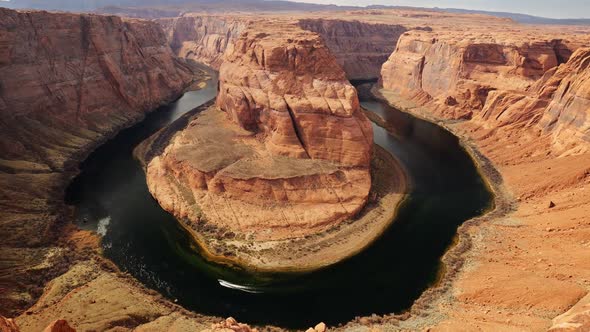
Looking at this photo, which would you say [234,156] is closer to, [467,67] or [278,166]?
[278,166]

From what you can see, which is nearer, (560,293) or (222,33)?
(560,293)

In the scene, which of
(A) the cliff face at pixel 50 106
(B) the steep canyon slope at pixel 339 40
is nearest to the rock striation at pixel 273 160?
(A) the cliff face at pixel 50 106

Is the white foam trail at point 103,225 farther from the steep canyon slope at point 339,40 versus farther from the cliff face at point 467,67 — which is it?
the steep canyon slope at point 339,40

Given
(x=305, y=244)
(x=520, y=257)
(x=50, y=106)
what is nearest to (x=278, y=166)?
(x=305, y=244)

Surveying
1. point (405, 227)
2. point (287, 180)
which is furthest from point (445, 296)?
point (287, 180)

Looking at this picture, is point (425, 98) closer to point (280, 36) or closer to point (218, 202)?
point (280, 36)
